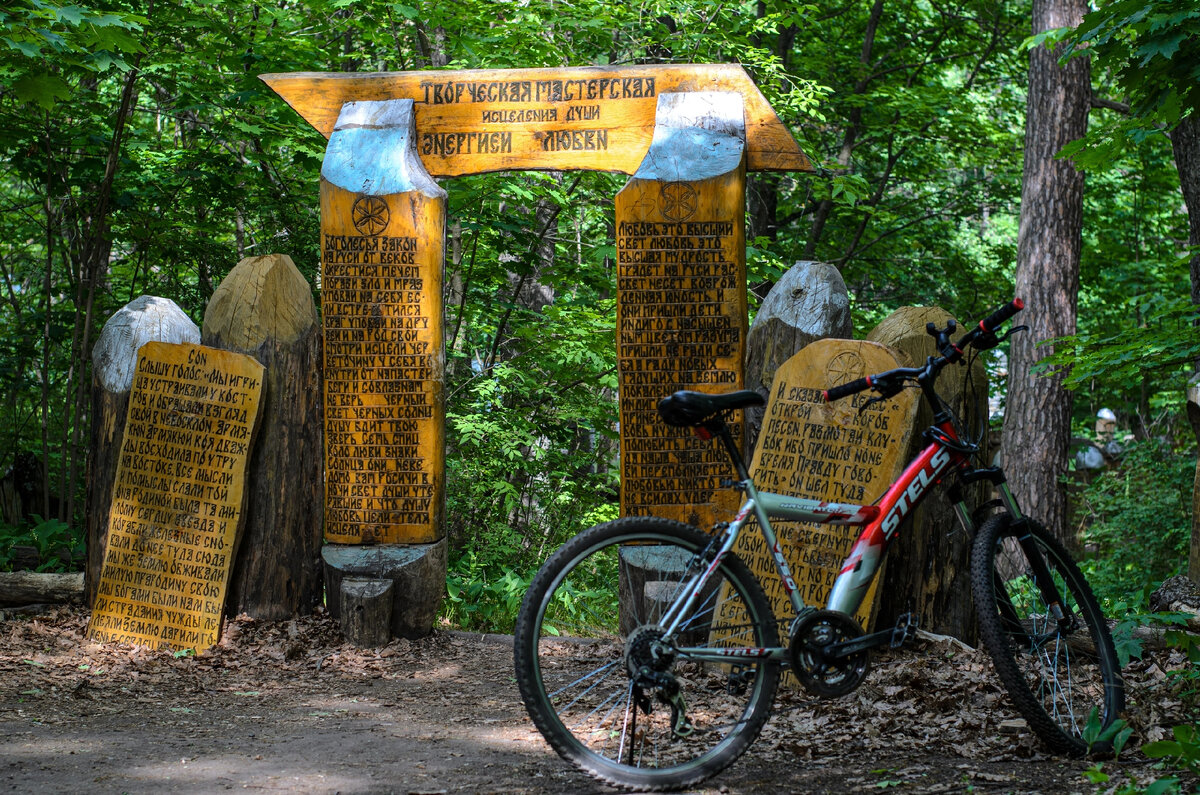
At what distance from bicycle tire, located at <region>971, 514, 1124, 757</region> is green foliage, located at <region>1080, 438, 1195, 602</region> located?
5.99m

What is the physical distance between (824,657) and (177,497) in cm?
362

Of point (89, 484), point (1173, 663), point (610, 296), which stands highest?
point (610, 296)

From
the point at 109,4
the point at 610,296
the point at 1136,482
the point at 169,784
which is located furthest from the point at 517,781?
the point at 1136,482

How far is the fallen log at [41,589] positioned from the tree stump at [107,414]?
0.46 ft

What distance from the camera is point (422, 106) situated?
18.0 feet

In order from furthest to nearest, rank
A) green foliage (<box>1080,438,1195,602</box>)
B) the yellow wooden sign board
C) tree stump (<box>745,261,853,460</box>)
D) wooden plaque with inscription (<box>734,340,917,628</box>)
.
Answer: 1. green foliage (<box>1080,438,1195,602</box>)
2. the yellow wooden sign board
3. tree stump (<box>745,261,853,460</box>)
4. wooden plaque with inscription (<box>734,340,917,628</box>)

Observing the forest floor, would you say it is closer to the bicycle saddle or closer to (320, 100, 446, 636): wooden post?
(320, 100, 446, 636): wooden post

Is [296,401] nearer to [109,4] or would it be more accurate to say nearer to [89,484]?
[89,484]

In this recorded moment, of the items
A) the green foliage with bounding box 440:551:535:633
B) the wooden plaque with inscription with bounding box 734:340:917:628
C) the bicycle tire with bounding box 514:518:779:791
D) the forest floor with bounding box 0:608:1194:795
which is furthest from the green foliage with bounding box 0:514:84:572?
the wooden plaque with inscription with bounding box 734:340:917:628

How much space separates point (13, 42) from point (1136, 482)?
1125cm

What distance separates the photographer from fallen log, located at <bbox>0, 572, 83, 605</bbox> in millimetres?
5539

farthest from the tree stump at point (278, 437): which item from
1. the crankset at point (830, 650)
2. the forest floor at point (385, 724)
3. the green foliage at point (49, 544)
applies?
the crankset at point (830, 650)

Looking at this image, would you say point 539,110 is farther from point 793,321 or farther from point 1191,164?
point 1191,164

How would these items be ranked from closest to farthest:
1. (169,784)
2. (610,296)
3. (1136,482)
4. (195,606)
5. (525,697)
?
(525,697) < (169,784) < (195,606) < (610,296) < (1136,482)
